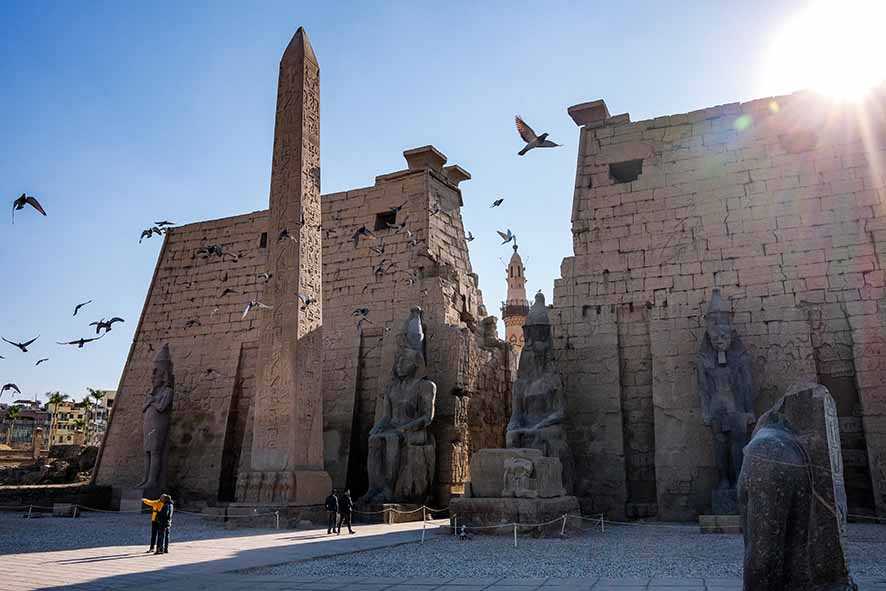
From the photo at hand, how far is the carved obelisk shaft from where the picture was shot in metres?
8.33

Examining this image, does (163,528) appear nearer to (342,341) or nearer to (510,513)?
(510,513)

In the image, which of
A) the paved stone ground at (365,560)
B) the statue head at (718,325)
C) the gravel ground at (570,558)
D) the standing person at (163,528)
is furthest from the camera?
the statue head at (718,325)

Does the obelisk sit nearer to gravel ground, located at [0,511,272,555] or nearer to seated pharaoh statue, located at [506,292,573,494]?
gravel ground, located at [0,511,272,555]

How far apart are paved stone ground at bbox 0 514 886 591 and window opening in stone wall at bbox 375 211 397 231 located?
234 inches

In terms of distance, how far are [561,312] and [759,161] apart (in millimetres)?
3439

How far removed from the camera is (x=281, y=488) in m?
8.16

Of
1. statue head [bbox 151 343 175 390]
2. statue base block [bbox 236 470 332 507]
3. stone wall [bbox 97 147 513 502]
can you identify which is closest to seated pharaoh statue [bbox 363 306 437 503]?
stone wall [bbox 97 147 513 502]

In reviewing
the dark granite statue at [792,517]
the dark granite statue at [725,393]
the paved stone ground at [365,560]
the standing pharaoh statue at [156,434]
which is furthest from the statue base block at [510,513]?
the standing pharaoh statue at [156,434]

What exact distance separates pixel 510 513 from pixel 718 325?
354cm

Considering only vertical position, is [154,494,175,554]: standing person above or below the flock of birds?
below

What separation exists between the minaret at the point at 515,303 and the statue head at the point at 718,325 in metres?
27.0

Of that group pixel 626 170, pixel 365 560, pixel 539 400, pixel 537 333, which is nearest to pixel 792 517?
pixel 365 560

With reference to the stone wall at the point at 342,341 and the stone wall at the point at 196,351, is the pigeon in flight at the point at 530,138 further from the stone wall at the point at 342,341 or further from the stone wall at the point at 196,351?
the stone wall at the point at 196,351

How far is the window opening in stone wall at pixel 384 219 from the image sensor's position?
1241 cm
